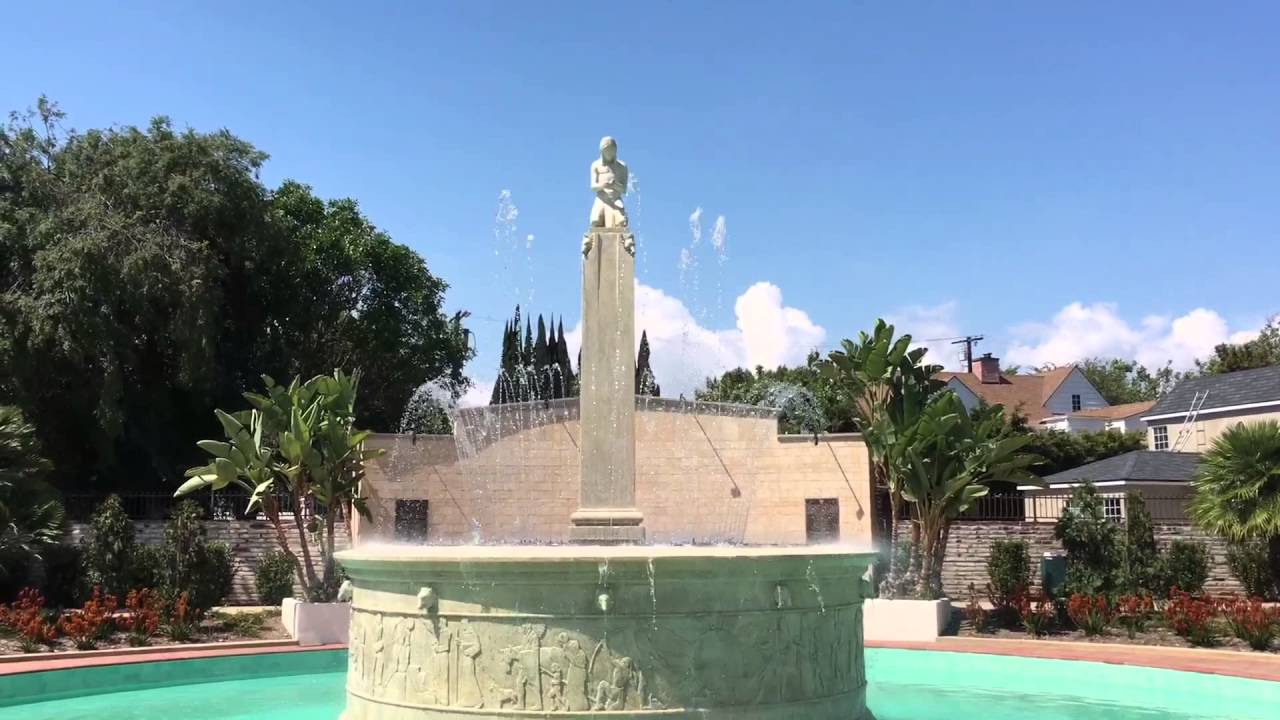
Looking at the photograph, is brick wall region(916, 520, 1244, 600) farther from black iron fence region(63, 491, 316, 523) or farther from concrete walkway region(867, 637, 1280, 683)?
black iron fence region(63, 491, 316, 523)

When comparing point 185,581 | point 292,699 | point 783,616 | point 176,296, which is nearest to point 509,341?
point 176,296

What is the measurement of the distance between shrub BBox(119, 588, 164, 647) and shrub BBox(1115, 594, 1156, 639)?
15.9 metres

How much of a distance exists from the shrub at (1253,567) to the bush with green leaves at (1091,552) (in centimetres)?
397

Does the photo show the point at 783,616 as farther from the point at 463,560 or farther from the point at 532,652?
the point at 463,560

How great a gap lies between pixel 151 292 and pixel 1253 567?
25572 mm

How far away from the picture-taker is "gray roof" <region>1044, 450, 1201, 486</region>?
90.6 ft

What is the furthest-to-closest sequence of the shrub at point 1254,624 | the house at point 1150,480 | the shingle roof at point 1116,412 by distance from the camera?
1. the shingle roof at point 1116,412
2. the house at point 1150,480
3. the shrub at point 1254,624

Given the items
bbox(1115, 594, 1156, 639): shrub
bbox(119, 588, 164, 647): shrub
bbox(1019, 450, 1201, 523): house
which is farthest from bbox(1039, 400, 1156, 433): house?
bbox(119, 588, 164, 647): shrub

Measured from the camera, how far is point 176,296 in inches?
1008

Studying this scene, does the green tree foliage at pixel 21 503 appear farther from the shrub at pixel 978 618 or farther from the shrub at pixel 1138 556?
the shrub at pixel 1138 556

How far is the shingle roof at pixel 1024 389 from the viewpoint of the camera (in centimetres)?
A: 5634

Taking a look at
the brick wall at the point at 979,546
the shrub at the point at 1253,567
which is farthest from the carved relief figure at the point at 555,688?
the brick wall at the point at 979,546

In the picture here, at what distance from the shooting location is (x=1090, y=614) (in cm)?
1673

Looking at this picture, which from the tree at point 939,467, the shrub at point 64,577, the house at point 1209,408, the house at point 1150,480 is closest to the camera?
the tree at point 939,467
